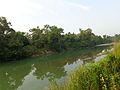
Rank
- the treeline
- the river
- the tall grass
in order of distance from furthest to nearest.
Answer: the treeline → the river → the tall grass

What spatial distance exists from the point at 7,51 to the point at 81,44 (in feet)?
98.9

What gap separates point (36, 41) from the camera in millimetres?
35406

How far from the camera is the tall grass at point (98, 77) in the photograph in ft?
12.8

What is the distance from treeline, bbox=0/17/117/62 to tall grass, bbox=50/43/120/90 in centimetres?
465

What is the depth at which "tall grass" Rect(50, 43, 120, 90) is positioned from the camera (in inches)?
154

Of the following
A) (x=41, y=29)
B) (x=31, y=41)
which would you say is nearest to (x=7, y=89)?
(x=31, y=41)

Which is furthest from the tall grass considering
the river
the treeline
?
the treeline

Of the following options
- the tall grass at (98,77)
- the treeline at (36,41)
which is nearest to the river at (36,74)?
the tall grass at (98,77)

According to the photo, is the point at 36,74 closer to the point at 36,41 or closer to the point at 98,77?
the point at 98,77

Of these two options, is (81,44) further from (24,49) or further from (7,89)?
(7,89)

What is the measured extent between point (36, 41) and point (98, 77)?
31895 millimetres

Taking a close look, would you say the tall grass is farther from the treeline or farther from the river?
the treeline

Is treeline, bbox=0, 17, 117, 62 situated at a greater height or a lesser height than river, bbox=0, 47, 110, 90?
greater

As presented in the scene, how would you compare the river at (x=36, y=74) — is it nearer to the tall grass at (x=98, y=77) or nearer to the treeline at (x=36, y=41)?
the tall grass at (x=98, y=77)
